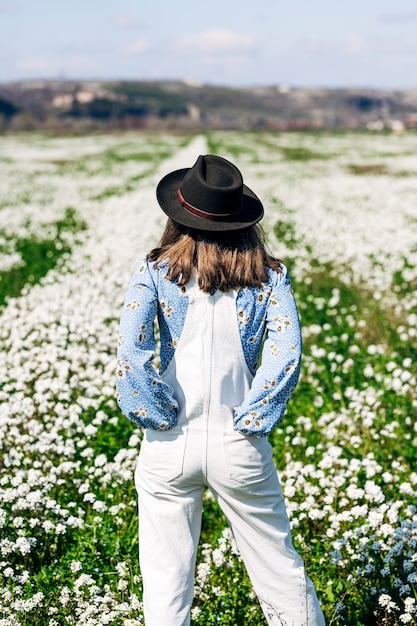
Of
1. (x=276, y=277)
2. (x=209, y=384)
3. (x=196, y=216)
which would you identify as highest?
(x=196, y=216)

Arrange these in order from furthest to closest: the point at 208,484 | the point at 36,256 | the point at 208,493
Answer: the point at 36,256
the point at 208,493
the point at 208,484

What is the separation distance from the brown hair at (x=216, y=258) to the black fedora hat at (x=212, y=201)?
62mm

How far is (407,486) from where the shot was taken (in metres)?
5.07

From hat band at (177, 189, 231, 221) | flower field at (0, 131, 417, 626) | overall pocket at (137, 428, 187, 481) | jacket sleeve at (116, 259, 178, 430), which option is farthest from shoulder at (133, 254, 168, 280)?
flower field at (0, 131, 417, 626)

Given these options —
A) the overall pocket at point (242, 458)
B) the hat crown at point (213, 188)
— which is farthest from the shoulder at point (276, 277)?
the overall pocket at point (242, 458)

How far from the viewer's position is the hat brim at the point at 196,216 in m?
3.32

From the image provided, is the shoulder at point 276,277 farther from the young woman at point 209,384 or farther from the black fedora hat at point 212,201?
the black fedora hat at point 212,201

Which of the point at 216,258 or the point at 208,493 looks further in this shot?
the point at 208,493

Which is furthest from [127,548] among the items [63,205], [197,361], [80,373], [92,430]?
[63,205]

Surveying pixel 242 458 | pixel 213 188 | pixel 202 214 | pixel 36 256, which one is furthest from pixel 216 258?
pixel 36 256

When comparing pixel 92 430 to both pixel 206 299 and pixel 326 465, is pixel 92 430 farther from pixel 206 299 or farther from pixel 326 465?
pixel 206 299

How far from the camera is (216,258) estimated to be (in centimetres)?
335

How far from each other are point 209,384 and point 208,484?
1.57 feet

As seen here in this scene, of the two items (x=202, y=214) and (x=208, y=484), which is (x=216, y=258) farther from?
(x=208, y=484)
